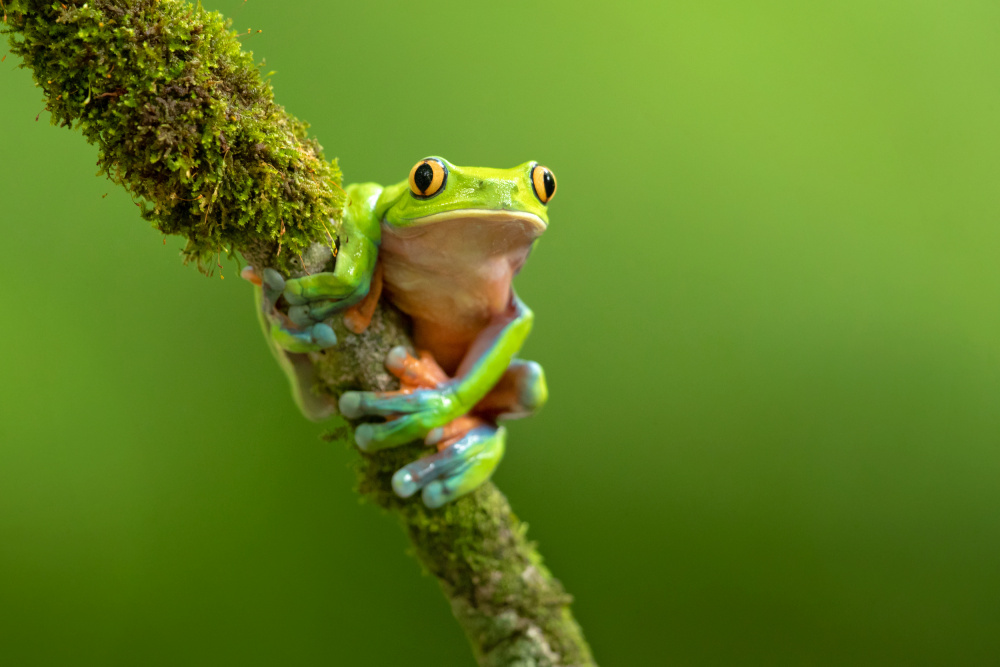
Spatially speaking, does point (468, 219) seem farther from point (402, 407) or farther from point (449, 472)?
Result: point (449, 472)

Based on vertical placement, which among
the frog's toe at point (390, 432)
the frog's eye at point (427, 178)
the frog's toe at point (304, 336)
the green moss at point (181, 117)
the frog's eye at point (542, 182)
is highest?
the green moss at point (181, 117)

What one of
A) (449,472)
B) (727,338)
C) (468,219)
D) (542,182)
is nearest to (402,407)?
(449,472)

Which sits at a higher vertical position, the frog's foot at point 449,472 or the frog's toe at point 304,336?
the frog's toe at point 304,336

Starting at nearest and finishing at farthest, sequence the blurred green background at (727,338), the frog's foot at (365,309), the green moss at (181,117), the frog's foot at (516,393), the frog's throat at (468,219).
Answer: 1. the green moss at (181,117)
2. the frog's throat at (468,219)
3. the frog's foot at (365,309)
4. the frog's foot at (516,393)
5. the blurred green background at (727,338)

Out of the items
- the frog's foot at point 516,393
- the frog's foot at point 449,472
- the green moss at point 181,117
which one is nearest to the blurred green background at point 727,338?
the frog's foot at point 516,393

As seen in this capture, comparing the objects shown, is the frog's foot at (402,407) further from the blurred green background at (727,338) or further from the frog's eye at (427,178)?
the blurred green background at (727,338)

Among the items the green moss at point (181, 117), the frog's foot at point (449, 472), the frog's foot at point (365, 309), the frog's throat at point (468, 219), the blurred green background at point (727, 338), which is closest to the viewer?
the green moss at point (181, 117)

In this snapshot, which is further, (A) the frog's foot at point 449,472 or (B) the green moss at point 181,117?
(A) the frog's foot at point 449,472

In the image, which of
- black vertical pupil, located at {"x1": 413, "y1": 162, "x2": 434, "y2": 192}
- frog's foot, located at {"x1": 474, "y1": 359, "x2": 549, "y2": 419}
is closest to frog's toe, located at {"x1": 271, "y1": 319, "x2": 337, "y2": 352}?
black vertical pupil, located at {"x1": 413, "y1": 162, "x2": 434, "y2": 192}
